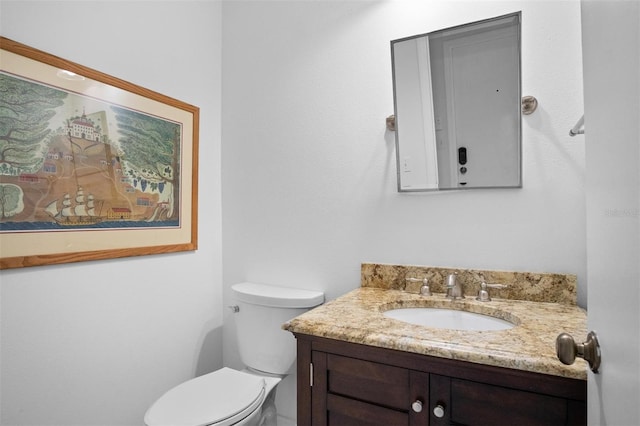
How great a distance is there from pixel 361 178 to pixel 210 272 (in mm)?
1002

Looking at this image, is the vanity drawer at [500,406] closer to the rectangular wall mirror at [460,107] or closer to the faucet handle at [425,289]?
the faucet handle at [425,289]

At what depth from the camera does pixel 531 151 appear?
1.24m

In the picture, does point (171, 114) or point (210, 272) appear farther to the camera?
point (210, 272)

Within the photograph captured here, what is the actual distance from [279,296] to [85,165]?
0.95 metres

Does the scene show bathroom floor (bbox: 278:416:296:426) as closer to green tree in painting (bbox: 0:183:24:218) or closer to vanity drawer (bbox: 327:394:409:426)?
vanity drawer (bbox: 327:394:409:426)

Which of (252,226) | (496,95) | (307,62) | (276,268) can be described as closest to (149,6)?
(307,62)

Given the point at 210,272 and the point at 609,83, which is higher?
the point at 609,83

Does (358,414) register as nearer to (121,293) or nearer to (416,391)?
(416,391)

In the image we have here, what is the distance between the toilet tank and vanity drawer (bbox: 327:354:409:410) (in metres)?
0.53

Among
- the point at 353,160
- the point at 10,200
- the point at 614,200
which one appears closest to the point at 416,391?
the point at 614,200

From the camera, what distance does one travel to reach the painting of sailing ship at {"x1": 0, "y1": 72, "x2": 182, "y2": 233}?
1.14 m

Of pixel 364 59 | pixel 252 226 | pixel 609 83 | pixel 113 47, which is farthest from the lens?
pixel 252 226

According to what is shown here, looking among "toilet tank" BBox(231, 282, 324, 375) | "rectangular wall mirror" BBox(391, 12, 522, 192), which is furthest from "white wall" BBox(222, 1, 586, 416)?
"toilet tank" BBox(231, 282, 324, 375)

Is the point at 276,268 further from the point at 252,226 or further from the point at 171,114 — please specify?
the point at 171,114
